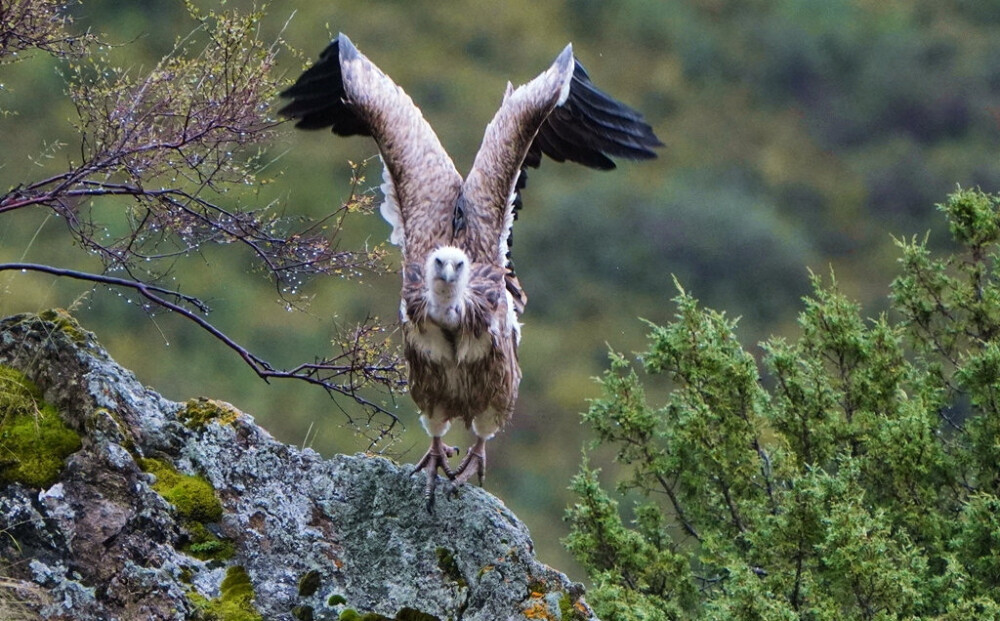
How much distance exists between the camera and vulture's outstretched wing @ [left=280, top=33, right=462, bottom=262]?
7.52 metres

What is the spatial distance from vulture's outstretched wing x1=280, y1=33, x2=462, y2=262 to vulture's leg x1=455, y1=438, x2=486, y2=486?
0.95 m

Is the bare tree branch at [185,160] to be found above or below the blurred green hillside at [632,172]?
below

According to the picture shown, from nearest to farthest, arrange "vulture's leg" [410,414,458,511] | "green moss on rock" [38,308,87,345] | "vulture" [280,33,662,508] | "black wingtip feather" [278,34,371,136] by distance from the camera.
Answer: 1. "green moss on rock" [38,308,87,345]
2. "vulture's leg" [410,414,458,511]
3. "vulture" [280,33,662,508]
4. "black wingtip feather" [278,34,371,136]

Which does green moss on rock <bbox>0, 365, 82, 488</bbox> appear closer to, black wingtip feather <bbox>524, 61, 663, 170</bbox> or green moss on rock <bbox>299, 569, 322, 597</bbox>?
green moss on rock <bbox>299, 569, 322, 597</bbox>

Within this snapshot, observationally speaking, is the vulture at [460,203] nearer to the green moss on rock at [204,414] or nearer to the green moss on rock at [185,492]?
the green moss on rock at [204,414]

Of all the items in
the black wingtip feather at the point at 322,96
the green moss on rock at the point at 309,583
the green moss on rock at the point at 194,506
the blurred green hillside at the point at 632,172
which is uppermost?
the blurred green hillside at the point at 632,172

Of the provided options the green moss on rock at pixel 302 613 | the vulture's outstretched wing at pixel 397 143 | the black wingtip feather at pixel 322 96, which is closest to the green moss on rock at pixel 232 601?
the green moss on rock at pixel 302 613

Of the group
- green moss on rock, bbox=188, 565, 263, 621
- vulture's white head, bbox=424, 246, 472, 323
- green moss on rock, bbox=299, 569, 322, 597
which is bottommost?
green moss on rock, bbox=188, 565, 263, 621

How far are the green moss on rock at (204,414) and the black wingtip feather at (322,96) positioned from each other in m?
2.61

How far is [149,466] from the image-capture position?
581 cm

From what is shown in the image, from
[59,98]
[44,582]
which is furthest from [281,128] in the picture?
[59,98]

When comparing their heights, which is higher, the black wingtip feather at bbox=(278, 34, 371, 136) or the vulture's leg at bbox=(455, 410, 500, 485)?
the black wingtip feather at bbox=(278, 34, 371, 136)

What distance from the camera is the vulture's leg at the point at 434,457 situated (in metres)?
6.30

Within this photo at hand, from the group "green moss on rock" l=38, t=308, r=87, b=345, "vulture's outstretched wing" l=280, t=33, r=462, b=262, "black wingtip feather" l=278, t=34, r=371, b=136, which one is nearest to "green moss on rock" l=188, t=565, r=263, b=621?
"green moss on rock" l=38, t=308, r=87, b=345
